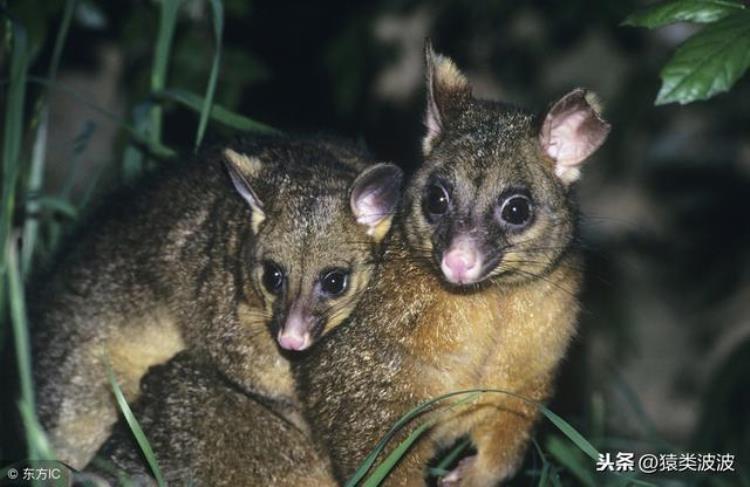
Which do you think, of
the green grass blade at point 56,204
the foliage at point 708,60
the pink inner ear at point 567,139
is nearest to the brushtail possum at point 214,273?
the green grass blade at point 56,204

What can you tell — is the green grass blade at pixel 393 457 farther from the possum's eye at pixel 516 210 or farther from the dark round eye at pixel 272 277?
the dark round eye at pixel 272 277

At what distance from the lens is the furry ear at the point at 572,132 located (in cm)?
352

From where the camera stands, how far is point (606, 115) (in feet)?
19.4

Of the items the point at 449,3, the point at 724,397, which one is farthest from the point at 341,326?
the point at 449,3

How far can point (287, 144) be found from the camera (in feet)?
14.6

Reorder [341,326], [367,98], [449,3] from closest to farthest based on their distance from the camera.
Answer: [341,326] < [449,3] < [367,98]

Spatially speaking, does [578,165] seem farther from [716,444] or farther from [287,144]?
[716,444]

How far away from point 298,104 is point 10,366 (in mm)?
2720

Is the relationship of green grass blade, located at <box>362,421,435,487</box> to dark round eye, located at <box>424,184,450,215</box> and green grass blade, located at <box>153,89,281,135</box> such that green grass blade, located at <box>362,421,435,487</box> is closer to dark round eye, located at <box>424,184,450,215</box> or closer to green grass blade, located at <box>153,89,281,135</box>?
dark round eye, located at <box>424,184,450,215</box>

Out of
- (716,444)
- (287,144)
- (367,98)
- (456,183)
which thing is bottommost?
(716,444)

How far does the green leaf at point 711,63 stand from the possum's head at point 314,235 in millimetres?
1061

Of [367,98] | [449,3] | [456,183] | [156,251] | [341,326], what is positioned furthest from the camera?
[367,98]

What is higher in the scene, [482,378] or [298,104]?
[298,104]

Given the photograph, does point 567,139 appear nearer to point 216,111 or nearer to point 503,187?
point 503,187
